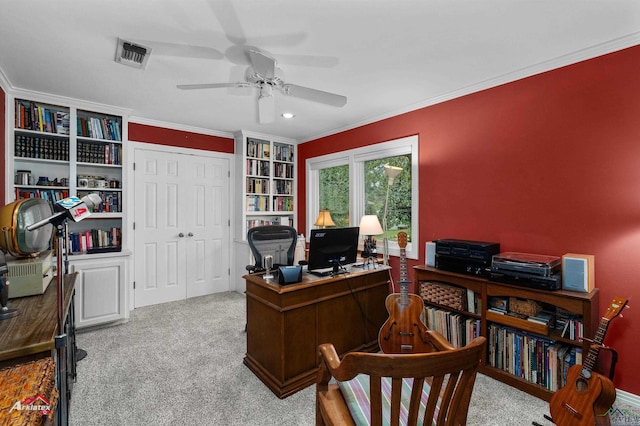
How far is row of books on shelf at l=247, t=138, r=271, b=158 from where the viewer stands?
464 centimetres

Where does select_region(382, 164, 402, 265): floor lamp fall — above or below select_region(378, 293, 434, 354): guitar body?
above

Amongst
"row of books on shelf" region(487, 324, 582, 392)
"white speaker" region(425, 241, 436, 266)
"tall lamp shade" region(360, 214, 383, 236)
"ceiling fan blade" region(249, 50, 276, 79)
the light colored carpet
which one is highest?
"ceiling fan blade" region(249, 50, 276, 79)

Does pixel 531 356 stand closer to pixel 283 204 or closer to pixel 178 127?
pixel 283 204

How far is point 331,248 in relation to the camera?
2551 millimetres

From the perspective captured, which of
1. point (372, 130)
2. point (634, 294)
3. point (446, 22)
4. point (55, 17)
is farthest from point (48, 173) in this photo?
point (634, 294)

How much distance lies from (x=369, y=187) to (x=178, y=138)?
2.75 metres

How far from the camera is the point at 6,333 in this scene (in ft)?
4.06

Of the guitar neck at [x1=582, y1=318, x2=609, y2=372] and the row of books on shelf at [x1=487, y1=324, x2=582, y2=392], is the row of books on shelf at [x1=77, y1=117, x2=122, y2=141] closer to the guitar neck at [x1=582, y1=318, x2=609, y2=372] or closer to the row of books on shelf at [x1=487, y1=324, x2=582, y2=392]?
the row of books on shelf at [x1=487, y1=324, x2=582, y2=392]

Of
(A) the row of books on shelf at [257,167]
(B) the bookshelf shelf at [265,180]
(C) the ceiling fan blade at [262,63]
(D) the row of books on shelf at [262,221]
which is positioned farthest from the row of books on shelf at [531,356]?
(A) the row of books on shelf at [257,167]

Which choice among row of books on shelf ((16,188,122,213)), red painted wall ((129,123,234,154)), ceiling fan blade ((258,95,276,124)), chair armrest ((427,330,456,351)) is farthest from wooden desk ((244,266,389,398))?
red painted wall ((129,123,234,154))

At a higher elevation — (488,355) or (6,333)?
(6,333)

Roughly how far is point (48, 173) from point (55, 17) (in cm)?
219

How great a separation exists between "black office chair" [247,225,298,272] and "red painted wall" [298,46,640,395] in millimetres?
1495

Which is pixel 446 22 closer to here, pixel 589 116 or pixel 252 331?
pixel 589 116
